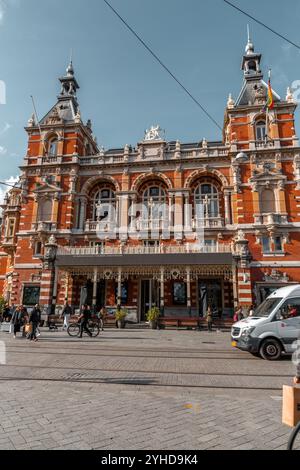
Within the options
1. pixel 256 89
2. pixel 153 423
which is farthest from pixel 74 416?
pixel 256 89

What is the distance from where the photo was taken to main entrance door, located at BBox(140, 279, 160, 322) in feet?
76.3

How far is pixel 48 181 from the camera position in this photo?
2641 cm

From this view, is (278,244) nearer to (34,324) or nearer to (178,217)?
(178,217)

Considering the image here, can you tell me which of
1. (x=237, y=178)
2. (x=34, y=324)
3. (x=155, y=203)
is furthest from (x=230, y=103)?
(x=34, y=324)

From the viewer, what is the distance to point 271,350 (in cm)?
922

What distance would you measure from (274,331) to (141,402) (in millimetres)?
5972

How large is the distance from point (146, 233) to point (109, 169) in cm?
715

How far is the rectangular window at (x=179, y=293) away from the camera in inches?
898

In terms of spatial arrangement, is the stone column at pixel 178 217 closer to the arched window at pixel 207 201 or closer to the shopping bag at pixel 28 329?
the arched window at pixel 207 201

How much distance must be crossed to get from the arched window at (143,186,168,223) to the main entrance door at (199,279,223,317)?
21.2ft

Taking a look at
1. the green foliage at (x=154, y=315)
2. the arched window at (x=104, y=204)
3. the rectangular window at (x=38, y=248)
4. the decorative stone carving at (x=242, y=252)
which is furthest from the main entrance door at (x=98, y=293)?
the decorative stone carving at (x=242, y=252)

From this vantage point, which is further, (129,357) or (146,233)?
(146,233)

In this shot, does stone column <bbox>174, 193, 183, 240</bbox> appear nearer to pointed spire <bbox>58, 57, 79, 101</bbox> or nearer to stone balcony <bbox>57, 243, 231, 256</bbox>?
stone balcony <bbox>57, 243, 231, 256</bbox>
